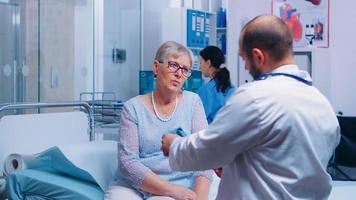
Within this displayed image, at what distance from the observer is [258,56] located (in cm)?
148

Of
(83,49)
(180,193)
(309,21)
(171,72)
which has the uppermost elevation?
(309,21)

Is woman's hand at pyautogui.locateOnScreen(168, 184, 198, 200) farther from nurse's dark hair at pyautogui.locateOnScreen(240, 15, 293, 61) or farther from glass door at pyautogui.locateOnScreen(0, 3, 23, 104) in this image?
glass door at pyautogui.locateOnScreen(0, 3, 23, 104)

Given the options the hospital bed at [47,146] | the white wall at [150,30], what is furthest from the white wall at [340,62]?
the hospital bed at [47,146]

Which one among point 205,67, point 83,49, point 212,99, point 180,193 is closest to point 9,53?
point 83,49

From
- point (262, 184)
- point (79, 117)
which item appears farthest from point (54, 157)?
point (262, 184)

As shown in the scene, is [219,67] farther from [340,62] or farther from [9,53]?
[9,53]

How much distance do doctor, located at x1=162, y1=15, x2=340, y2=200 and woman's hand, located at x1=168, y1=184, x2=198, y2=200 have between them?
69cm

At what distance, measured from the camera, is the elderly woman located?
2254 mm

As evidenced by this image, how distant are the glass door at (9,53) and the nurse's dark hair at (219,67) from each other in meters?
1.59

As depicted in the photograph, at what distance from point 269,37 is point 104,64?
13.7 ft

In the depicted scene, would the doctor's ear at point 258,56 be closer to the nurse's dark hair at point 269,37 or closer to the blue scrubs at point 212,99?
the nurse's dark hair at point 269,37

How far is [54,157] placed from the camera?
96.3 inches

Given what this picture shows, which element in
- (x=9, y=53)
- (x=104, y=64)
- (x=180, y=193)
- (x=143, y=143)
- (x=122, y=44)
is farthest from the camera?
(x=122, y=44)

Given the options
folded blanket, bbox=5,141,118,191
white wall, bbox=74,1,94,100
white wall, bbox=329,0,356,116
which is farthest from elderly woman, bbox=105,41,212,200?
white wall, bbox=74,1,94,100
